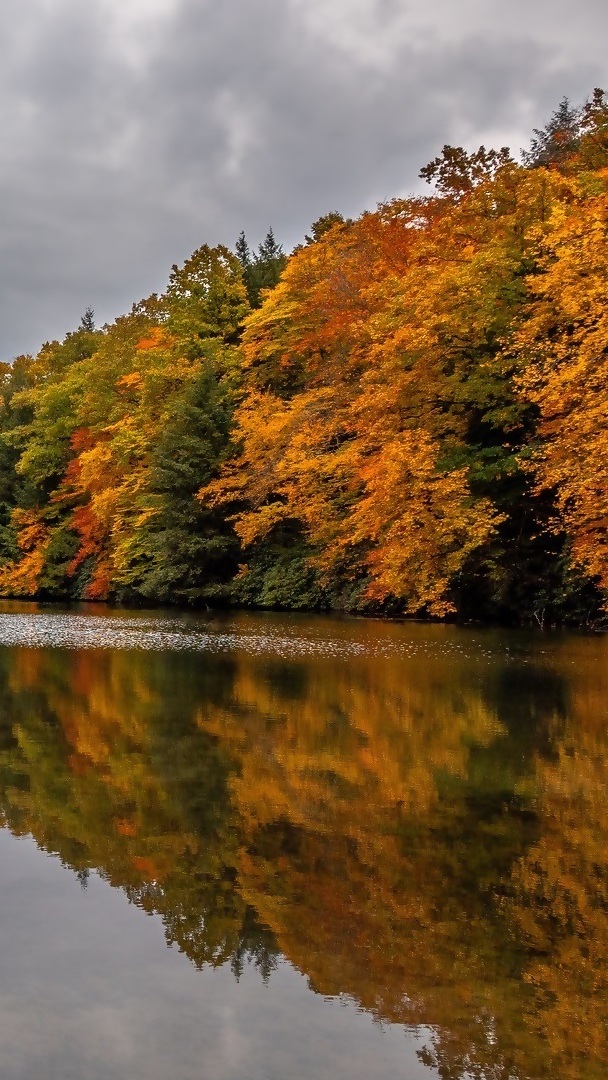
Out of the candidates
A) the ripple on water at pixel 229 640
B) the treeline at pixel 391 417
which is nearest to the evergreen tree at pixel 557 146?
the treeline at pixel 391 417

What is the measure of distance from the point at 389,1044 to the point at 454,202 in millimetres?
26054

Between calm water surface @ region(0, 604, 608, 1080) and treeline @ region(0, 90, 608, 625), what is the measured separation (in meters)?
10.1

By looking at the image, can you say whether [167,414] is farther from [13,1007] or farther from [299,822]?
[13,1007]

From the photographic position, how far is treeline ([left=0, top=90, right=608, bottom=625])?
20859 millimetres

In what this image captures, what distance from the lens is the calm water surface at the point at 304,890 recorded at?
366cm

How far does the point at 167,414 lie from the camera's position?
39750mm

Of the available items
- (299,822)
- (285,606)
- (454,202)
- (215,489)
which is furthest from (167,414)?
(299,822)

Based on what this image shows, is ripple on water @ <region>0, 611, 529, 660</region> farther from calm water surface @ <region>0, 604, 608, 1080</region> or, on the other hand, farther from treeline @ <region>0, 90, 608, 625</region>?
calm water surface @ <region>0, 604, 608, 1080</region>

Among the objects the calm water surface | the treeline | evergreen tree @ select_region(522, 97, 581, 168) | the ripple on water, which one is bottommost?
the calm water surface

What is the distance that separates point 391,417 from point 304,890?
67.9 ft

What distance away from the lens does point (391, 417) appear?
2523 centimetres

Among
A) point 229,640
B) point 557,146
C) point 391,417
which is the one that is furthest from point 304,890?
point 557,146

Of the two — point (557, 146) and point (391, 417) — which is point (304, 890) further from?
point (557, 146)

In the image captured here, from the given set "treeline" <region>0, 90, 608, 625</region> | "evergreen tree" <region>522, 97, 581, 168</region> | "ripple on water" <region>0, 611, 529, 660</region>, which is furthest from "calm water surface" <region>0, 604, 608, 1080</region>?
"evergreen tree" <region>522, 97, 581, 168</region>
